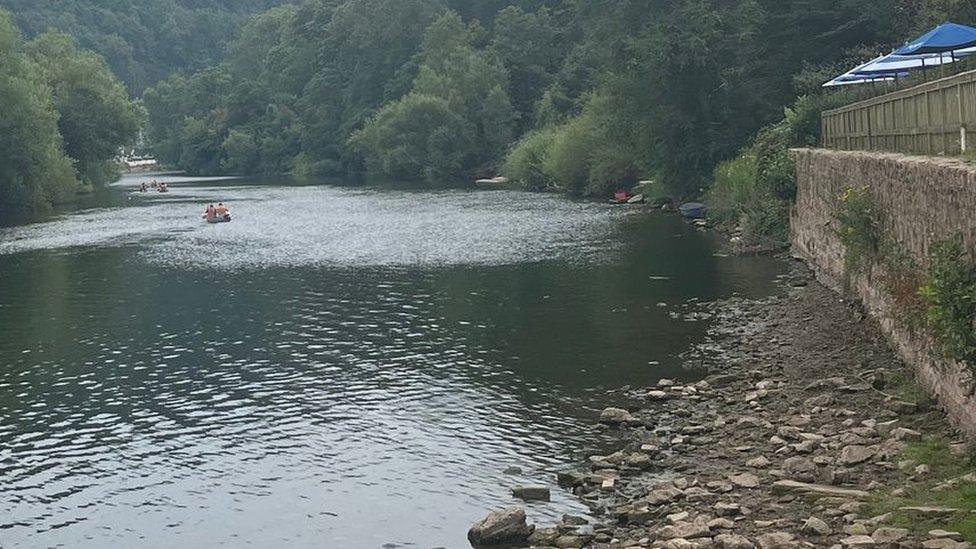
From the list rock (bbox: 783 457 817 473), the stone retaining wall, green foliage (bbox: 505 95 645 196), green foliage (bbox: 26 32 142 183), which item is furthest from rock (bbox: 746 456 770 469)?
green foliage (bbox: 26 32 142 183)

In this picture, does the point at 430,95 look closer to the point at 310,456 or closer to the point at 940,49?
the point at 940,49

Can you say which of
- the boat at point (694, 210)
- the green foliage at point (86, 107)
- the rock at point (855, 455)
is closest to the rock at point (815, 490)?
the rock at point (855, 455)

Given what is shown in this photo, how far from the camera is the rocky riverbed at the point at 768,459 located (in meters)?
13.7

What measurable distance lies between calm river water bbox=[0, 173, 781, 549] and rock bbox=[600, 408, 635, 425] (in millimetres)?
462

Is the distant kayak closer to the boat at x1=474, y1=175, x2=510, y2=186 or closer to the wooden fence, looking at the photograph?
the boat at x1=474, y1=175, x2=510, y2=186

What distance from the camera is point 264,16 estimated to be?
196m

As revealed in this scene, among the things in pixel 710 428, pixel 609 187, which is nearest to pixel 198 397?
pixel 710 428

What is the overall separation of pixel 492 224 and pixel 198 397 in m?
34.6

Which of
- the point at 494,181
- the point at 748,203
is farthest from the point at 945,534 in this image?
the point at 494,181

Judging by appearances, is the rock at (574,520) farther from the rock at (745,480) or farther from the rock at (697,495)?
the rock at (745,480)

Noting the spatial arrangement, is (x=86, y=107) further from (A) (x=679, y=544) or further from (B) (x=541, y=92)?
(A) (x=679, y=544)

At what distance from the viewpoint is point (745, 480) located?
614 inches

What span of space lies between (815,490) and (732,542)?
2.12 m

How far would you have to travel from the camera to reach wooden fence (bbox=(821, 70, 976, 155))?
64.8ft
